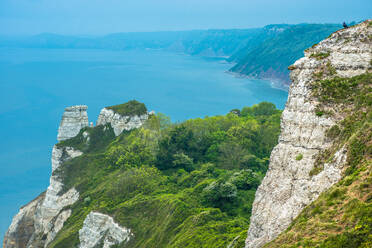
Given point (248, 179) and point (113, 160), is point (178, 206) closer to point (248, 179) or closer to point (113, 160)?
point (248, 179)

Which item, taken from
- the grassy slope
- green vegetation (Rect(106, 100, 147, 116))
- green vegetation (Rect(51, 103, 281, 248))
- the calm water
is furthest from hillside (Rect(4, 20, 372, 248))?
the calm water

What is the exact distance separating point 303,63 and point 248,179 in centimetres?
2216

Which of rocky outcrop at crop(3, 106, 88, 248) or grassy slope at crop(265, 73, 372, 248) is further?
rocky outcrop at crop(3, 106, 88, 248)

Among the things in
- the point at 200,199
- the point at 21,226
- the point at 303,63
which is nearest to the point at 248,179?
the point at 200,199

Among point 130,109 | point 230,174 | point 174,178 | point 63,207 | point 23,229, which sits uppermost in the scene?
point 130,109

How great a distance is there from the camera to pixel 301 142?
18688 mm

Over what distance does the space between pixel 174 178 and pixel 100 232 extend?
37.8 feet

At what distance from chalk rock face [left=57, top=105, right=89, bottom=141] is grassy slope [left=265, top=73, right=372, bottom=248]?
176 ft

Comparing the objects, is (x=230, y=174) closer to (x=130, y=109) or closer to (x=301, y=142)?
(x=301, y=142)

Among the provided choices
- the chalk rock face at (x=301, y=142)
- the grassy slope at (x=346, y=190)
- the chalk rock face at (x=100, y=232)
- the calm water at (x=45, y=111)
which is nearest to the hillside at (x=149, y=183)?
the chalk rock face at (x=100, y=232)

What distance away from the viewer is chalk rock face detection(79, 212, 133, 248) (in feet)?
119

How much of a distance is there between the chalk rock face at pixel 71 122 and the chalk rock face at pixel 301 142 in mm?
51832

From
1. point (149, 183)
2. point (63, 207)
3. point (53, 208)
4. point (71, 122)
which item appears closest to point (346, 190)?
point (149, 183)

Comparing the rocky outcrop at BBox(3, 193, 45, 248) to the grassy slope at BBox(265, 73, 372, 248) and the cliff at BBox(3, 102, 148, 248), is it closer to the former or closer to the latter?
the cliff at BBox(3, 102, 148, 248)
